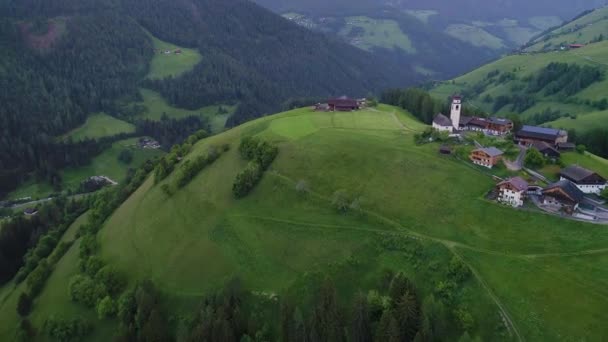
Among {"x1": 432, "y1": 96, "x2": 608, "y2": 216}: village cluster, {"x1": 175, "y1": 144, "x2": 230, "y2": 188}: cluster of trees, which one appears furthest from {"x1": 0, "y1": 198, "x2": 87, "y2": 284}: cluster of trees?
{"x1": 432, "y1": 96, "x2": 608, "y2": 216}: village cluster

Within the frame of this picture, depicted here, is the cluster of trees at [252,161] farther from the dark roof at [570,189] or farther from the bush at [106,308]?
the dark roof at [570,189]

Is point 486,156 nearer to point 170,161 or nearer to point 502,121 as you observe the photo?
point 502,121

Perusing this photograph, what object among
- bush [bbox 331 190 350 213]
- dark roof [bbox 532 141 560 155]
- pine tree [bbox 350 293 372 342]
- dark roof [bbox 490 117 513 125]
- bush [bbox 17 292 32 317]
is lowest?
bush [bbox 17 292 32 317]

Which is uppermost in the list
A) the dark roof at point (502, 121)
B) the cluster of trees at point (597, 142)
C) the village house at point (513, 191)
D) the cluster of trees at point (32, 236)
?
the dark roof at point (502, 121)

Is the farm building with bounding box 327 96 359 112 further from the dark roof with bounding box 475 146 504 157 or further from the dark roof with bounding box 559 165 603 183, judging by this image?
the dark roof with bounding box 559 165 603 183

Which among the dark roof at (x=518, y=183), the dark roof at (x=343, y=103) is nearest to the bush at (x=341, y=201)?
the dark roof at (x=518, y=183)
